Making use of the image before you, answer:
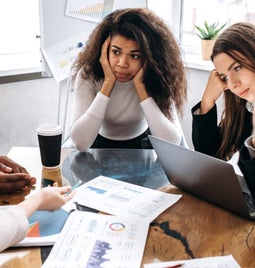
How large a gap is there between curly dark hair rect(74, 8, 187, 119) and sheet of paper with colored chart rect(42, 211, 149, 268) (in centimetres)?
89

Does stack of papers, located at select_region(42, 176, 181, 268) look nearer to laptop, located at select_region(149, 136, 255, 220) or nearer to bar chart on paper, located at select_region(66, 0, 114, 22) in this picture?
laptop, located at select_region(149, 136, 255, 220)

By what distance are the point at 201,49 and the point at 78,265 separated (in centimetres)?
227

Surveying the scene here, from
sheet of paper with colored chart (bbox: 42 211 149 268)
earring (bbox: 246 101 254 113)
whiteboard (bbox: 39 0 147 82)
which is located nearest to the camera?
sheet of paper with colored chart (bbox: 42 211 149 268)

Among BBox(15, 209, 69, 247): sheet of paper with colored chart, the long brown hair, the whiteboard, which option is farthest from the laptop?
the whiteboard

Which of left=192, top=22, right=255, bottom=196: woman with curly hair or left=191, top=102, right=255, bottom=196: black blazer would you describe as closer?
left=192, top=22, right=255, bottom=196: woman with curly hair

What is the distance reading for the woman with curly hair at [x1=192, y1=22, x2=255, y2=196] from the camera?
1.23 m

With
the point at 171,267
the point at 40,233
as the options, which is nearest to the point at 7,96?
the point at 40,233

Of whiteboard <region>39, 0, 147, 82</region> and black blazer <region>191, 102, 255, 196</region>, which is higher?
whiteboard <region>39, 0, 147, 82</region>

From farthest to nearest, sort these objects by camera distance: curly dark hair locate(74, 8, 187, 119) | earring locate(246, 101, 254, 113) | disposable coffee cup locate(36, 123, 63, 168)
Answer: curly dark hair locate(74, 8, 187, 119), earring locate(246, 101, 254, 113), disposable coffee cup locate(36, 123, 63, 168)

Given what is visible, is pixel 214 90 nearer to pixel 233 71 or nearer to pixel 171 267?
pixel 233 71

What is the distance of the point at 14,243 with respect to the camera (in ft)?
2.52

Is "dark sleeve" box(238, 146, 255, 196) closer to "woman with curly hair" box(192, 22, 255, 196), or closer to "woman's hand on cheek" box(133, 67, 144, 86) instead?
"woman with curly hair" box(192, 22, 255, 196)

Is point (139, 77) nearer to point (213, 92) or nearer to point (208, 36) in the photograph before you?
point (213, 92)

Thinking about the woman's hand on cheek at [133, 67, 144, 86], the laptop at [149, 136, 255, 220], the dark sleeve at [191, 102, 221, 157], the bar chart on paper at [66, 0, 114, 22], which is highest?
the bar chart on paper at [66, 0, 114, 22]
